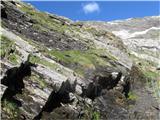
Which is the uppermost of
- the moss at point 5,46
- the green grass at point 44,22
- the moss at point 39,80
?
the green grass at point 44,22

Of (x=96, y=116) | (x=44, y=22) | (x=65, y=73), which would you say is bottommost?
(x=96, y=116)

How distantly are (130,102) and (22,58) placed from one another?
10924 mm

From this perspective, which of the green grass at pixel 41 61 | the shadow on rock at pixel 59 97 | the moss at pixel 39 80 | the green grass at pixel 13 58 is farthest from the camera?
the green grass at pixel 41 61

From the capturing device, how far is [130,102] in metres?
36.6

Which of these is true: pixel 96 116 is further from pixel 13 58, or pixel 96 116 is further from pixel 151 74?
pixel 151 74

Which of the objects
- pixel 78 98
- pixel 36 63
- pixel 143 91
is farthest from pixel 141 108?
pixel 36 63

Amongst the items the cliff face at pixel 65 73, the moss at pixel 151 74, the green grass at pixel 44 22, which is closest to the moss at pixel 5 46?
the cliff face at pixel 65 73

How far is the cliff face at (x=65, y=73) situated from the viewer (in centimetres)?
2769

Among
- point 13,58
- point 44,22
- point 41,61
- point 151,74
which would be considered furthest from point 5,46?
point 151,74

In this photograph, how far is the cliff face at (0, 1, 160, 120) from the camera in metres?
27.7

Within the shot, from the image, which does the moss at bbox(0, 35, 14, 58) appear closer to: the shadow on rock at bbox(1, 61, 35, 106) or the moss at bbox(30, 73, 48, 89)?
the shadow on rock at bbox(1, 61, 35, 106)

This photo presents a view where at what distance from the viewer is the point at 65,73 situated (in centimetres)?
3150

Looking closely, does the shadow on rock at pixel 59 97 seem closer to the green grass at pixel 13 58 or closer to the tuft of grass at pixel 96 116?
the tuft of grass at pixel 96 116

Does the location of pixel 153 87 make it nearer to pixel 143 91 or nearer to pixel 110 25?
pixel 143 91
